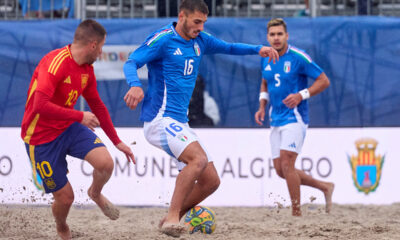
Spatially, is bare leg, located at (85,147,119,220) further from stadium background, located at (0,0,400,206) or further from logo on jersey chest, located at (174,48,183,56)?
stadium background, located at (0,0,400,206)

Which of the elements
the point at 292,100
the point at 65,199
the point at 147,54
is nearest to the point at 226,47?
the point at 147,54

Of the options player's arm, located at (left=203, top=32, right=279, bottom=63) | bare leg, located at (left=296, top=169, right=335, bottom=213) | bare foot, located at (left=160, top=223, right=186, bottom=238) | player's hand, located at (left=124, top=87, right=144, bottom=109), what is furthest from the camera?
bare leg, located at (left=296, top=169, right=335, bottom=213)

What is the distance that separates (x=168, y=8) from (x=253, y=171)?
9.63 feet

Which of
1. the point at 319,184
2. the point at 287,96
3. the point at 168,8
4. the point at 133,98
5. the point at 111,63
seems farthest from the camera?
the point at 168,8

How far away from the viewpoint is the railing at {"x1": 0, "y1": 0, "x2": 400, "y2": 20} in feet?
33.2

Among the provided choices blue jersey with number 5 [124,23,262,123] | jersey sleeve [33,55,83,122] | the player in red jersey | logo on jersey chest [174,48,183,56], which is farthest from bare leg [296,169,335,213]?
jersey sleeve [33,55,83,122]

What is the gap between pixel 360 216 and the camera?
7.73 metres

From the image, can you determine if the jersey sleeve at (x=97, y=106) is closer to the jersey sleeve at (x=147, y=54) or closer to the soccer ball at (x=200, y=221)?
the jersey sleeve at (x=147, y=54)

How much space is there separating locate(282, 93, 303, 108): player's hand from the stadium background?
1.56 metres

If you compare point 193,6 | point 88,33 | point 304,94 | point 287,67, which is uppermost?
point 193,6

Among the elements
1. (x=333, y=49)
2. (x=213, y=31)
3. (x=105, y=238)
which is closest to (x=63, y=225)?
Result: (x=105, y=238)

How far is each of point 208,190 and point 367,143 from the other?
12.6 feet

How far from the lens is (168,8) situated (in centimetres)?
1009

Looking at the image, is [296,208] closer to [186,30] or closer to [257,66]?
[257,66]
